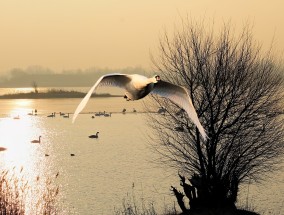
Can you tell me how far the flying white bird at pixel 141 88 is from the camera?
28.9 feet

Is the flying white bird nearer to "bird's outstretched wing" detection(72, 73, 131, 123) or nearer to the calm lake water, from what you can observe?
"bird's outstretched wing" detection(72, 73, 131, 123)

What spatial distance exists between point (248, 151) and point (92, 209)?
1757 centimetres

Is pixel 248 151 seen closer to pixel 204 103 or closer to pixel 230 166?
pixel 230 166

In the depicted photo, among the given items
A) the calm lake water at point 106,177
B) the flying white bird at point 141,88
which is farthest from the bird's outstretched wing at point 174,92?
the calm lake water at point 106,177

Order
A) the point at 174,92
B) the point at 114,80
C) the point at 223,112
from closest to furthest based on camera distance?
the point at 114,80, the point at 174,92, the point at 223,112

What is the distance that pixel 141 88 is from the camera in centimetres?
880

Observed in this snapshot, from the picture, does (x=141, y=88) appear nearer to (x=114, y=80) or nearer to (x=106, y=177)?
(x=114, y=80)

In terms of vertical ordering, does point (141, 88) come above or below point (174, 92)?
below

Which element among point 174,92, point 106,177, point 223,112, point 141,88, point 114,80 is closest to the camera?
point 141,88

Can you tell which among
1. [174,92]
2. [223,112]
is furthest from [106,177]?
[174,92]

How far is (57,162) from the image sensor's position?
79938 mm

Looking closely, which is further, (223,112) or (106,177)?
(106,177)

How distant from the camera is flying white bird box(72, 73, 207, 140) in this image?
28.9 ft

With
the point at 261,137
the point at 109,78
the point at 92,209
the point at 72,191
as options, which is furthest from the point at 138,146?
the point at 109,78
